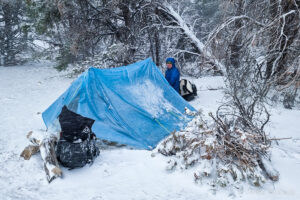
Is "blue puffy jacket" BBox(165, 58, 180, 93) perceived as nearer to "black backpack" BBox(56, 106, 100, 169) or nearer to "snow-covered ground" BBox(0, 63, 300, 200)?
"snow-covered ground" BBox(0, 63, 300, 200)

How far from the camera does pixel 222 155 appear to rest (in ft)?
10.9

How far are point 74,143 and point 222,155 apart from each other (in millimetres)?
1966

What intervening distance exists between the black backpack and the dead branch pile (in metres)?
1.09

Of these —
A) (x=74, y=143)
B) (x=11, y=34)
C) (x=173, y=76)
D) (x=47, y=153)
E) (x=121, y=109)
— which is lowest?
(x=47, y=153)

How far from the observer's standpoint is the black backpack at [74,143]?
3445mm

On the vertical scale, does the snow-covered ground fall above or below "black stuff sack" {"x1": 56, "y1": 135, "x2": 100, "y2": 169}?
below

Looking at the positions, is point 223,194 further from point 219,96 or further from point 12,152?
point 219,96

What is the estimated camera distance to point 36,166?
3.53 metres

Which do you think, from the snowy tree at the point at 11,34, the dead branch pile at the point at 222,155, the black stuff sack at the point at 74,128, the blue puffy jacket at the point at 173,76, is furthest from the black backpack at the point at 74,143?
the snowy tree at the point at 11,34

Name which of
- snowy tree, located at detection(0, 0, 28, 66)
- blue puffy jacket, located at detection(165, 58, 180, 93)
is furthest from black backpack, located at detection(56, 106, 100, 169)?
snowy tree, located at detection(0, 0, 28, 66)

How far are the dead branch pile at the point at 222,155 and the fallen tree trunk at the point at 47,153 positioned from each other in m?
1.49

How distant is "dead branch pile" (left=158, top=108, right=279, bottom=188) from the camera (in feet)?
10.2

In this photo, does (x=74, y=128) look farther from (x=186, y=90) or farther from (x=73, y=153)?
(x=186, y=90)

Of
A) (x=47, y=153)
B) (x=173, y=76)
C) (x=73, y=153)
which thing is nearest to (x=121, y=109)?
(x=73, y=153)
